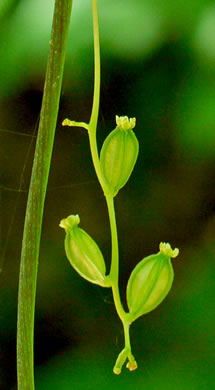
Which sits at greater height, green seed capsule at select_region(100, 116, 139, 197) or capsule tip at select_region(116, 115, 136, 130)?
capsule tip at select_region(116, 115, 136, 130)

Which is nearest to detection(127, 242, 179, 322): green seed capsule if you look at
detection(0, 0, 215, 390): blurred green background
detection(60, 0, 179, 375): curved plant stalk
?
detection(60, 0, 179, 375): curved plant stalk

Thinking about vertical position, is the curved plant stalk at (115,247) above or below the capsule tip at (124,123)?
below

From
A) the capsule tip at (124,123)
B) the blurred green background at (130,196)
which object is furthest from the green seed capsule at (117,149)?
the blurred green background at (130,196)

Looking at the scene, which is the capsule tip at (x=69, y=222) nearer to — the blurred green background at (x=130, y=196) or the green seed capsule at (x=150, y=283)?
the green seed capsule at (x=150, y=283)

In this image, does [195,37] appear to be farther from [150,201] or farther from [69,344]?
[69,344]

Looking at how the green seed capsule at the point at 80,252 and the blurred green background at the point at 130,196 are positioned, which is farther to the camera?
the blurred green background at the point at 130,196

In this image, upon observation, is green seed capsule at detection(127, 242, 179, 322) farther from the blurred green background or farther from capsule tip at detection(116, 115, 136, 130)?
the blurred green background

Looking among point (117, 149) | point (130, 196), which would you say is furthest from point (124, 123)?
point (130, 196)
